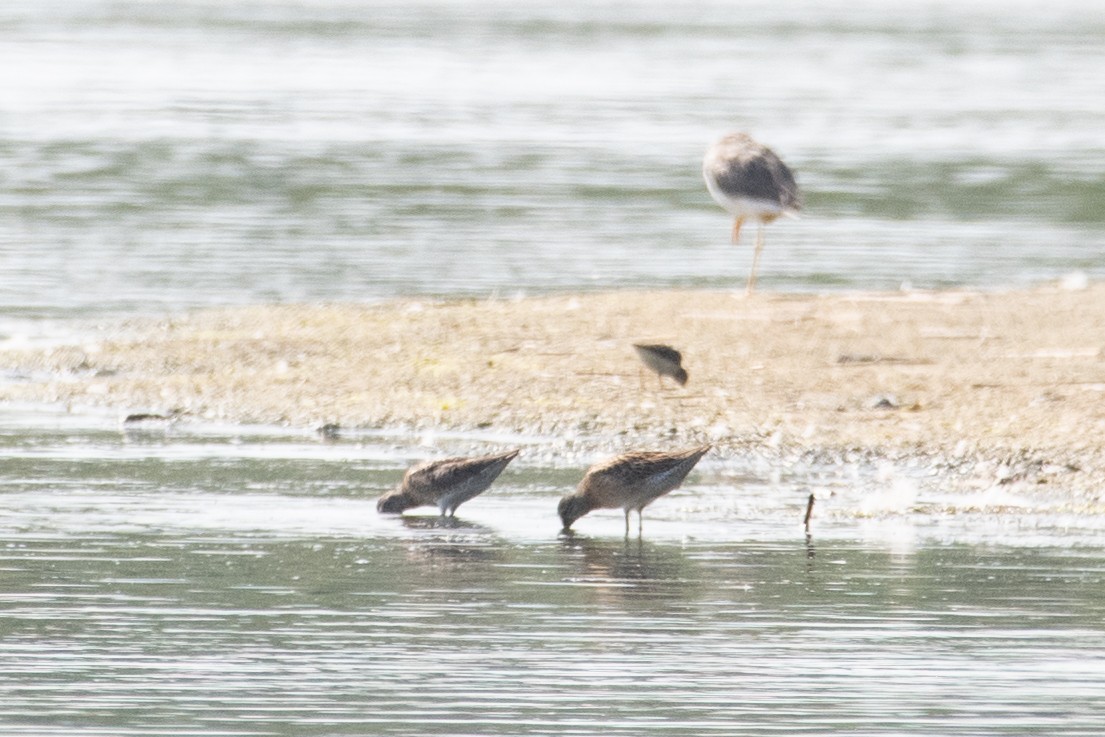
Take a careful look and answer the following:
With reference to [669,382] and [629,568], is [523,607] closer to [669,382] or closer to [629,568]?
[629,568]

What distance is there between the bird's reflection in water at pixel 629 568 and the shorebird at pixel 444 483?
0.59 m

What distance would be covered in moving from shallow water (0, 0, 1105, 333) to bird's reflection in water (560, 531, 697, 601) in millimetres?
8583

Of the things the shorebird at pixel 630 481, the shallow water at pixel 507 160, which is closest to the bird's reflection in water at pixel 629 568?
the shorebird at pixel 630 481

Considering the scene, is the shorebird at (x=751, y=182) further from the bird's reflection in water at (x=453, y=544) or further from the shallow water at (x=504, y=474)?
the bird's reflection in water at (x=453, y=544)

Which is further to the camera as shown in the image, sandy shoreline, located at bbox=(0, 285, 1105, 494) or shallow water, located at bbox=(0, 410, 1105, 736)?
sandy shoreline, located at bbox=(0, 285, 1105, 494)

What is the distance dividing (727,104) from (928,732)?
3342 cm

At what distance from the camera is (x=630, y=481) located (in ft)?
34.0

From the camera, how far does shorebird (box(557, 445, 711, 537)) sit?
34.0 feet

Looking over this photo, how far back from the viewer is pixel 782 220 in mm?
26516

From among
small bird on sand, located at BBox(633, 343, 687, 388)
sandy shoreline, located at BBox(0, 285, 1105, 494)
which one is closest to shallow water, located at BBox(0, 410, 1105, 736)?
sandy shoreline, located at BBox(0, 285, 1105, 494)

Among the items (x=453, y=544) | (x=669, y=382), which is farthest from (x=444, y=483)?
(x=669, y=382)

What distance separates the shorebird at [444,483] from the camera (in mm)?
10758

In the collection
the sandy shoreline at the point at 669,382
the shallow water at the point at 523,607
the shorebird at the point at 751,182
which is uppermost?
the shorebird at the point at 751,182

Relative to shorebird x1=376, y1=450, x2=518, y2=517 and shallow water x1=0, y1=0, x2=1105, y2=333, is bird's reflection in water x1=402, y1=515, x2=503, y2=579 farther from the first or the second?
shallow water x1=0, y1=0, x2=1105, y2=333
